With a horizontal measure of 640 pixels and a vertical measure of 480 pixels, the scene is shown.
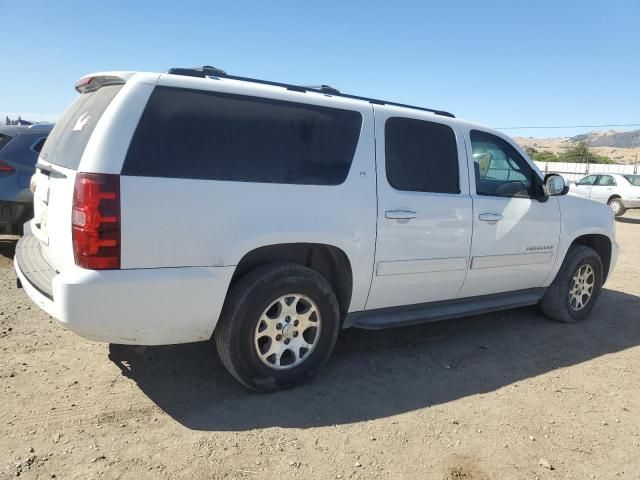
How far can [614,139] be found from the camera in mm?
154250

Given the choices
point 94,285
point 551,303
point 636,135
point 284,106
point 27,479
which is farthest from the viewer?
point 636,135

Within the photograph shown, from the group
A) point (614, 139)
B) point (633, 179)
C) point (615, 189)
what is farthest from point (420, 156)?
point (614, 139)

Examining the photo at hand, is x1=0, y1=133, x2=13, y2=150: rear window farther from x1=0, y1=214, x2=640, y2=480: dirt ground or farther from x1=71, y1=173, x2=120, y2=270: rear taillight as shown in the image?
x1=71, y1=173, x2=120, y2=270: rear taillight

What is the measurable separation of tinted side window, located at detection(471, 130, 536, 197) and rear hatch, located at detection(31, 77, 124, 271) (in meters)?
2.92

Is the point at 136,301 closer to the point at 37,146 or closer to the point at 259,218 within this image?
the point at 259,218

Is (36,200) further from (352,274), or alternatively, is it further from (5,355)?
(352,274)

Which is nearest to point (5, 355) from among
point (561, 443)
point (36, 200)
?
point (36, 200)

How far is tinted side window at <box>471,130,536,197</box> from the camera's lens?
448cm

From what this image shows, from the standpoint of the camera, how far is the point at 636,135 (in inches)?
5566

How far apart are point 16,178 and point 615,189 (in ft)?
62.5

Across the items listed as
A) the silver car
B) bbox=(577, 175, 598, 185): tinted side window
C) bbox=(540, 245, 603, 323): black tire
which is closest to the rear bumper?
bbox=(540, 245, 603, 323): black tire

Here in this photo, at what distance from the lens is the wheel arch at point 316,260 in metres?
3.38

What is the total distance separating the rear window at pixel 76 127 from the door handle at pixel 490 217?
2.88 meters

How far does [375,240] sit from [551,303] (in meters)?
2.68
